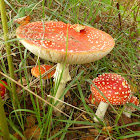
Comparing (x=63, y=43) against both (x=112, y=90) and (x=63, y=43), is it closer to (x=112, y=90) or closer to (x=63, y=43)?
(x=63, y=43)

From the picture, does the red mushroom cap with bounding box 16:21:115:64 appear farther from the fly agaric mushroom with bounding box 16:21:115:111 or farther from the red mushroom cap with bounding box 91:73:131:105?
the red mushroom cap with bounding box 91:73:131:105

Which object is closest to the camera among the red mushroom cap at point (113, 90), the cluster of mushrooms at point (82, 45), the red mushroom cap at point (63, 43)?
the red mushroom cap at point (63, 43)

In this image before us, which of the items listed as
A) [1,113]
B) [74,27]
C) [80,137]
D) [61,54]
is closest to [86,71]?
[74,27]

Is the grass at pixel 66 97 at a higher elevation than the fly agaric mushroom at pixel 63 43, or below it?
below

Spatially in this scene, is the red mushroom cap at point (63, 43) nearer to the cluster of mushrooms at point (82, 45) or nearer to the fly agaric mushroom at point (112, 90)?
the cluster of mushrooms at point (82, 45)

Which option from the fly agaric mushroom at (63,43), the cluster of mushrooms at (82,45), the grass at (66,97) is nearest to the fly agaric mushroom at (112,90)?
the cluster of mushrooms at (82,45)

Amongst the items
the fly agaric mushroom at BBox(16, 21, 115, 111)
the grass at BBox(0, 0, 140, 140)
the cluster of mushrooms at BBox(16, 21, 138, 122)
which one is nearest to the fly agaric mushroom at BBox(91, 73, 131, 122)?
the cluster of mushrooms at BBox(16, 21, 138, 122)
